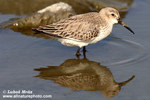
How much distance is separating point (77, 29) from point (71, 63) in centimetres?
144

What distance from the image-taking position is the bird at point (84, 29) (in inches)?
432

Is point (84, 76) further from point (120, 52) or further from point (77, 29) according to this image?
point (120, 52)

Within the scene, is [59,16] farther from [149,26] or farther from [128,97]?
[128,97]

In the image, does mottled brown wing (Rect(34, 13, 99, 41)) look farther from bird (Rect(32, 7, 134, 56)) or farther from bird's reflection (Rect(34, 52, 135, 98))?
bird's reflection (Rect(34, 52, 135, 98))

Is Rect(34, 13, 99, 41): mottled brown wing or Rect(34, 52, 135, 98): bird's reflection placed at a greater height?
Rect(34, 13, 99, 41): mottled brown wing

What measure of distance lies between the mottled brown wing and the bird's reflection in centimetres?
102

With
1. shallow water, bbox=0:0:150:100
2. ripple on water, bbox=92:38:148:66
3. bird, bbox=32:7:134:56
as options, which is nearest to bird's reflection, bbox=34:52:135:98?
shallow water, bbox=0:0:150:100

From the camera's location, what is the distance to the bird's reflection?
Result: 863 cm

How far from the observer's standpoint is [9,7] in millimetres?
16766

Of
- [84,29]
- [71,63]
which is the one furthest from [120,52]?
[71,63]

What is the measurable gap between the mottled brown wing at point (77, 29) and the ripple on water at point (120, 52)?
1110 millimetres

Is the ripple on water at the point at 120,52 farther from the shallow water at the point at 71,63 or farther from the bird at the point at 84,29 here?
the bird at the point at 84,29

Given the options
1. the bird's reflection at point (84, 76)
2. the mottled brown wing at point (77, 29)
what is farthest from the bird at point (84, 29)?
the bird's reflection at point (84, 76)

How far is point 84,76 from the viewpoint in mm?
9492
